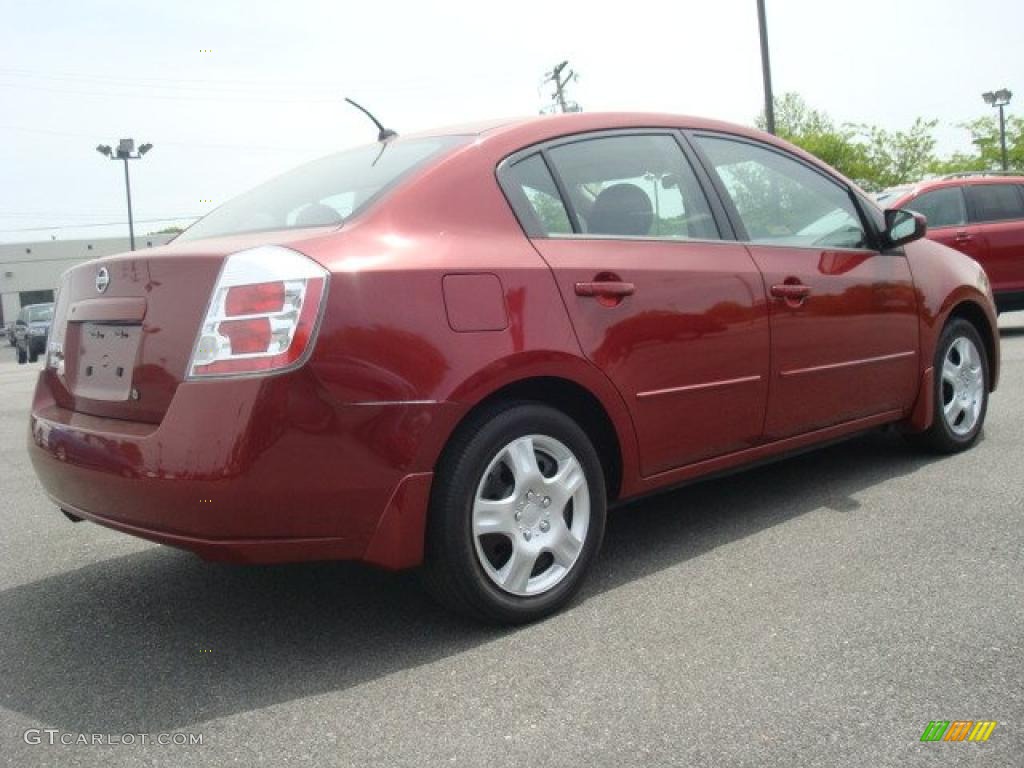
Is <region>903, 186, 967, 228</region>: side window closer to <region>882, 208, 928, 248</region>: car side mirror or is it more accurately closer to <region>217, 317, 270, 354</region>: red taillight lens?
<region>882, 208, 928, 248</region>: car side mirror

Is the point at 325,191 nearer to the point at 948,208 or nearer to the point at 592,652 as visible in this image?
the point at 592,652

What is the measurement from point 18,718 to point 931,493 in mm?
3545

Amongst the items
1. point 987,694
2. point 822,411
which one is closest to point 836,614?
point 987,694

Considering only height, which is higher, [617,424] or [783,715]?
[617,424]

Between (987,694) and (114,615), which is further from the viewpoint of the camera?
(114,615)

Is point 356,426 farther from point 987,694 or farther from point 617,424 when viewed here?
point 987,694

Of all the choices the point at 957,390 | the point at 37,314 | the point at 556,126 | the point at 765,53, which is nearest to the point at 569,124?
the point at 556,126

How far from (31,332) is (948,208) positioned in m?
25.2

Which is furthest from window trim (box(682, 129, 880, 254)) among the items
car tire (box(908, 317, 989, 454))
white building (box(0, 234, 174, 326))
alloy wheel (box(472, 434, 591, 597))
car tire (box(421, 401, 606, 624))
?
white building (box(0, 234, 174, 326))

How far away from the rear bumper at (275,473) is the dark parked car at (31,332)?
26652 millimetres

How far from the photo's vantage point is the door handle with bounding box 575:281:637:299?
3406 millimetres

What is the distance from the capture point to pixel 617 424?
350 cm

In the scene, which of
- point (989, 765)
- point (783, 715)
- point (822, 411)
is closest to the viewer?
point (989, 765)

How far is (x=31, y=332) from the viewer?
29297 millimetres
